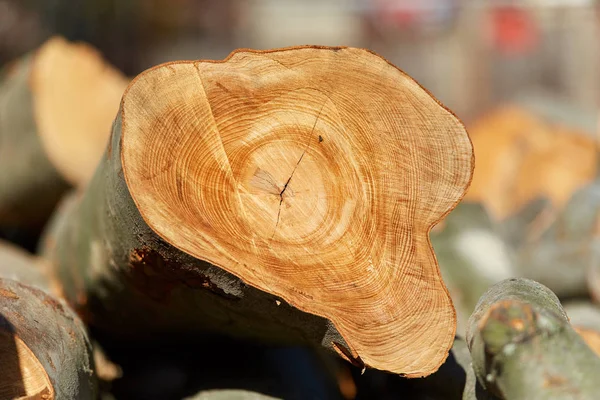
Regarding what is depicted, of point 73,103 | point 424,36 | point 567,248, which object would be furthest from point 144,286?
point 424,36

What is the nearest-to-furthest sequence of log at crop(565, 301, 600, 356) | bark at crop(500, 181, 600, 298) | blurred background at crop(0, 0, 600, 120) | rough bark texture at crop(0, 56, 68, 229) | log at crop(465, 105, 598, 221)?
1. log at crop(565, 301, 600, 356)
2. bark at crop(500, 181, 600, 298)
3. rough bark texture at crop(0, 56, 68, 229)
4. log at crop(465, 105, 598, 221)
5. blurred background at crop(0, 0, 600, 120)

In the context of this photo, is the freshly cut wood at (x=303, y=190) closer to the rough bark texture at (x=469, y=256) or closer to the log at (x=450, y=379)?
the log at (x=450, y=379)

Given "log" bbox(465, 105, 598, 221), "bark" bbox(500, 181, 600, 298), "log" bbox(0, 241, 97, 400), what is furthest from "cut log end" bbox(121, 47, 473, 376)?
"log" bbox(465, 105, 598, 221)

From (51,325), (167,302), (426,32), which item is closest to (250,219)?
(167,302)

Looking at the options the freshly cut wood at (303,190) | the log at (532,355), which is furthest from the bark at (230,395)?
the log at (532,355)

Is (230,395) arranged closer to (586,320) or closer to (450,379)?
(450,379)

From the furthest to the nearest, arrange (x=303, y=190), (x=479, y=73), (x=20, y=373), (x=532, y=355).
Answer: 1. (x=479, y=73)
2. (x=303, y=190)
3. (x=20, y=373)
4. (x=532, y=355)

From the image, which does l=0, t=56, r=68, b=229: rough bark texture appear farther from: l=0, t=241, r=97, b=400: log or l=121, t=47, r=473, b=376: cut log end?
l=121, t=47, r=473, b=376: cut log end
